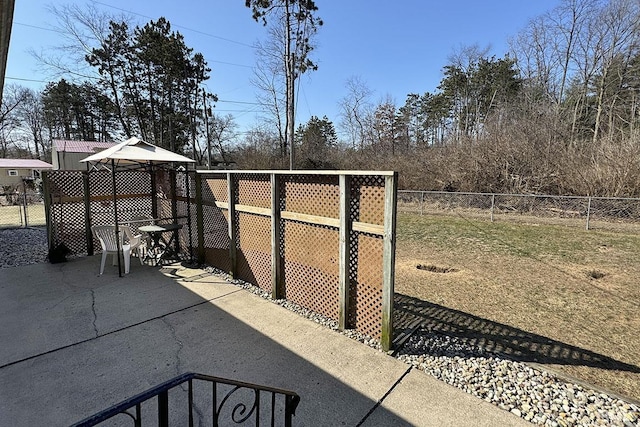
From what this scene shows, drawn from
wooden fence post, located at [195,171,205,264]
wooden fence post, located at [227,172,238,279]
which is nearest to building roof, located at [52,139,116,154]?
wooden fence post, located at [195,171,205,264]

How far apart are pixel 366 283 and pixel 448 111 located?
2496cm

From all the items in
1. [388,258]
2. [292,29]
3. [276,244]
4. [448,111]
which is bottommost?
[276,244]

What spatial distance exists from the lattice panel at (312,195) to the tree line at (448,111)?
41.2 feet

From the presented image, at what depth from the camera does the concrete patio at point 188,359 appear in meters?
2.17

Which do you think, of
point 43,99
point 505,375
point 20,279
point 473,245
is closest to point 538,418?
point 505,375

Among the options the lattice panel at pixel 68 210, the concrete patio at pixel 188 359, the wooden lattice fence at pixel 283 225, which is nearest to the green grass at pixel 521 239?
the wooden lattice fence at pixel 283 225

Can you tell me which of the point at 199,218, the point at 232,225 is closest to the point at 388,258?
the point at 232,225

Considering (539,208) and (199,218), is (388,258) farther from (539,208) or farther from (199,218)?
(539,208)

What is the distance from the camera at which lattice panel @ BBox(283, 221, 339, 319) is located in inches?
135

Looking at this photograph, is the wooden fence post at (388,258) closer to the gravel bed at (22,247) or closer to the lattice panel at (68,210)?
the lattice panel at (68,210)

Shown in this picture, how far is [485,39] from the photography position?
21141mm

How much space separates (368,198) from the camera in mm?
2977

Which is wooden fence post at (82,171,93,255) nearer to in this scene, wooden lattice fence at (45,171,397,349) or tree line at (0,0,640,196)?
wooden lattice fence at (45,171,397,349)

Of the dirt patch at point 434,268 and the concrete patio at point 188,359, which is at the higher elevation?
the concrete patio at point 188,359
